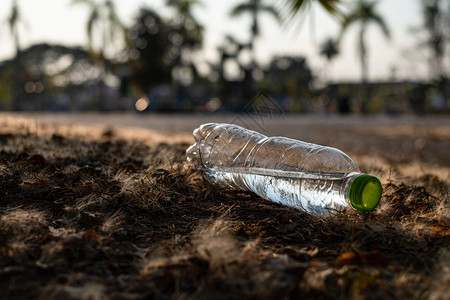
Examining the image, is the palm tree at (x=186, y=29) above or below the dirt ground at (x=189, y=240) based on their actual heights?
above

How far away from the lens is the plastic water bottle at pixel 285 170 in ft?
6.27

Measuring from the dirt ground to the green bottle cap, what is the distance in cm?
10

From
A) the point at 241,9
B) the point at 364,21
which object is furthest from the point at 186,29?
the point at 364,21

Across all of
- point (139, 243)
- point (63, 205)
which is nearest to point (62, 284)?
point (139, 243)

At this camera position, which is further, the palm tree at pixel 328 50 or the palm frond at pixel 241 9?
the palm tree at pixel 328 50

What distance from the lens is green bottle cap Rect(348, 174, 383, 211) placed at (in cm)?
176

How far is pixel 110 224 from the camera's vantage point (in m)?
1.78

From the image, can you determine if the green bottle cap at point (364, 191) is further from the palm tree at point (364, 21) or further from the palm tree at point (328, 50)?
the palm tree at point (328, 50)

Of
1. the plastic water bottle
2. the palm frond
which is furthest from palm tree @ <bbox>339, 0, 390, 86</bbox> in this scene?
the plastic water bottle

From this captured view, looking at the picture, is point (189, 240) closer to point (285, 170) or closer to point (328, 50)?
point (285, 170)

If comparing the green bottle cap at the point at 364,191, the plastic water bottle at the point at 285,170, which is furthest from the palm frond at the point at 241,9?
the green bottle cap at the point at 364,191

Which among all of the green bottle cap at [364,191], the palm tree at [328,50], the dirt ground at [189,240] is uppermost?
the palm tree at [328,50]

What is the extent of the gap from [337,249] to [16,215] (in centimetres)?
129

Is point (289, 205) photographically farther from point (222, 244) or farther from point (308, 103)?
point (308, 103)
